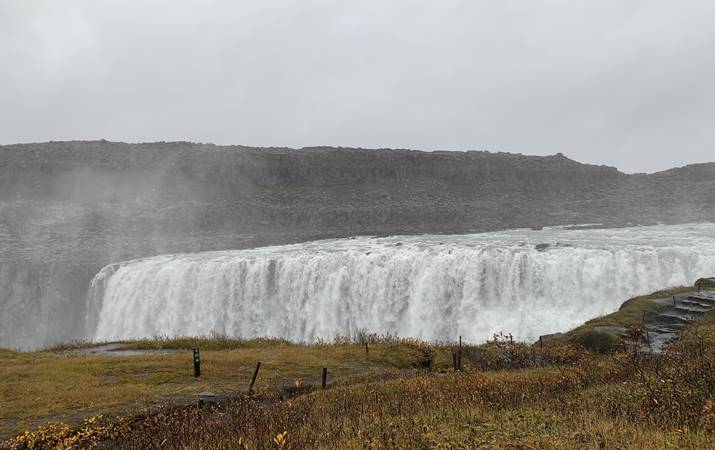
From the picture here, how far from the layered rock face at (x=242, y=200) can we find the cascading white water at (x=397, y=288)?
12113 mm

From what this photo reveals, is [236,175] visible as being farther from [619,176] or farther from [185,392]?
[185,392]

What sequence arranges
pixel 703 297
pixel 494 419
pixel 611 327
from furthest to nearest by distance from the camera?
1. pixel 703 297
2. pixel 611 327
3. pixel 494 419

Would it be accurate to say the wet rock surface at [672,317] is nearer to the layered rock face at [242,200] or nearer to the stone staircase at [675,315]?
the stone staircase at [675,315]

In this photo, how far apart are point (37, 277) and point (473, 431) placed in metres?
57.7

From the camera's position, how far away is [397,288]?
3572 centimetres

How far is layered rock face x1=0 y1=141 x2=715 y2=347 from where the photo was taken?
2103 inches

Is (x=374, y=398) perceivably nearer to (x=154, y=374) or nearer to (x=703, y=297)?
(x=154, y=374)

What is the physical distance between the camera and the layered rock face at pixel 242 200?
53406 millimetres

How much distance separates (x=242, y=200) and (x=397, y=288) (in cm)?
5330

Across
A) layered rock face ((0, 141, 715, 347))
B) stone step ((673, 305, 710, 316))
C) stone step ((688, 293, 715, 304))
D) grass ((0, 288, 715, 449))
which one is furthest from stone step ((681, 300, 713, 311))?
layered rock face ((0, 141, 715, 347))

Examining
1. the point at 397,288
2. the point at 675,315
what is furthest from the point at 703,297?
the point at 397,288

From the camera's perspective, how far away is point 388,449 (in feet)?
17.5

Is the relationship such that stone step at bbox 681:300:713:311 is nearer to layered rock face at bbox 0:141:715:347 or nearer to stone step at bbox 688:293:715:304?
stone step at bbox 688:293:715:304

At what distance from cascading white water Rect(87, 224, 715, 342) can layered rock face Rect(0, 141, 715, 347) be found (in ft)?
39.7
